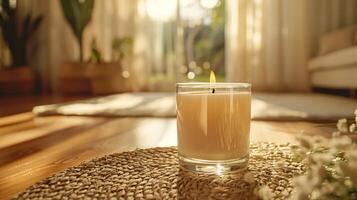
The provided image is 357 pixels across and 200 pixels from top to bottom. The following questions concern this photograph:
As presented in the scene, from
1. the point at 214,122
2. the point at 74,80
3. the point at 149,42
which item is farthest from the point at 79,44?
the point at 214,122

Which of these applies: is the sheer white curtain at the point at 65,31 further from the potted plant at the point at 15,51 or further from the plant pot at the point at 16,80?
the plant pot at the point at 16,80

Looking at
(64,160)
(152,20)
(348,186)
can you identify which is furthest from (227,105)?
(152,20)

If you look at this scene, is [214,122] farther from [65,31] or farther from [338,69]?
[65,31]

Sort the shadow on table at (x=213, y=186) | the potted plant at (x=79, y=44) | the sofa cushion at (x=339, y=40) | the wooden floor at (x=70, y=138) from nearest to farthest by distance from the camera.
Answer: the shadow on table at (x=213, y=186) < the wooden floor at (x=70, y=138) < the sofa cushion at (x=339, y=40) < the potted plant at (x=79, y=44)

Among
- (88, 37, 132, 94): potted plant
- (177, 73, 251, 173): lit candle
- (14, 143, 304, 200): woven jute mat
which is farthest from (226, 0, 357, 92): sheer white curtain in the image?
(177, 73, 251, 173): lit candle

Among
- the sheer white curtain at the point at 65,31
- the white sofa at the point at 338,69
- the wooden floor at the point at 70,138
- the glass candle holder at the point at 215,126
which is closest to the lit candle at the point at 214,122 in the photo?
the glass candle holder at the point at 215,126

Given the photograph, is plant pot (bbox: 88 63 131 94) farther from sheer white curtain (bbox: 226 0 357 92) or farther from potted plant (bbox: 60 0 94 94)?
sheer white curtain (bbox: 226 0 357 92)
